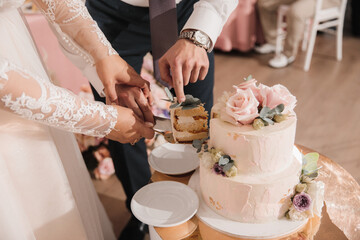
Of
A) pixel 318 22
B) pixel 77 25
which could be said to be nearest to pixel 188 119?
pixel 77 25

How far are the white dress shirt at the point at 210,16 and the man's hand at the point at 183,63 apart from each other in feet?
0.25

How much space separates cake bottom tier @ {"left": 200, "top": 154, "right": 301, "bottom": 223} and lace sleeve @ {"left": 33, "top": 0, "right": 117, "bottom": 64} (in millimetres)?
572

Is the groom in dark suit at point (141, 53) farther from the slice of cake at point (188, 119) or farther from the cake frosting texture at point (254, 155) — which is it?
the cake frosting texture at point (254, 155)

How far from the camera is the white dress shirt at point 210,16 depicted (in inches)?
47.2

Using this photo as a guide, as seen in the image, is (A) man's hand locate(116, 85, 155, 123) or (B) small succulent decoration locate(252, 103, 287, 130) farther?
(A) man's hand locate(116, 85, 155, 123)

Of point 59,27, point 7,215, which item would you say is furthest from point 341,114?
point 7,215

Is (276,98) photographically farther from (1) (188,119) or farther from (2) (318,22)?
(2) (318,22)

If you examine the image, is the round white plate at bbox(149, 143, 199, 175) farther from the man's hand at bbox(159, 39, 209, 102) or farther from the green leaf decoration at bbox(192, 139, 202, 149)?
the man's hand at bbox(159, 39, 209, 102)

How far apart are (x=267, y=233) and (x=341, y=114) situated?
96.6 inches

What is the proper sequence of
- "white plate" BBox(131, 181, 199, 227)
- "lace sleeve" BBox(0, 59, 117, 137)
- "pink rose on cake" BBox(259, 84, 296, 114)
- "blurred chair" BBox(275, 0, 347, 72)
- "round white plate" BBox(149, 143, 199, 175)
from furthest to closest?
"blurred chair" BBox(275, 0, 347, 72)
"round white plate" BBox(149, 143, 199, 175)
"white plate" BBox(131, 181, 199, 227)
"pink rose on cake" BBox(259, 84, 296, 114)
"lace sleeve" BBox(0, 59, 117, 137)

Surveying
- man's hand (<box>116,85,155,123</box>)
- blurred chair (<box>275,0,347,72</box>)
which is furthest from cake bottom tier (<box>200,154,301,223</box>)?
Answer: blurred chair (<box>275,0,347,72</box>)

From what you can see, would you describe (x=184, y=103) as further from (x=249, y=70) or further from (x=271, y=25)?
(x=271, y=25)

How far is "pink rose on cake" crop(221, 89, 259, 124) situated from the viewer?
3.18ft

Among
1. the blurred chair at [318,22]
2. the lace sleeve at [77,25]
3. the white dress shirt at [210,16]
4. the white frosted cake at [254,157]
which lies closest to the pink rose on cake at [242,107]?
the white frosted cake at [254,157]
